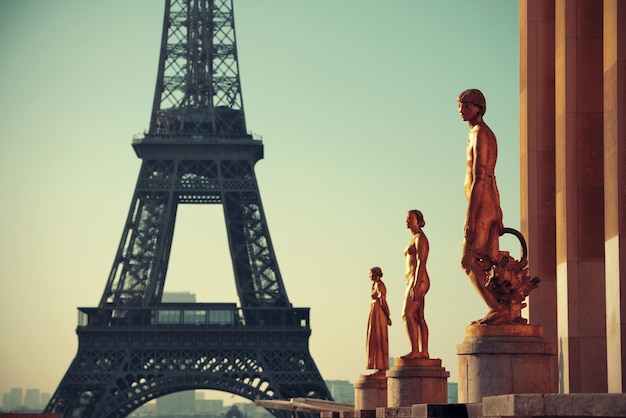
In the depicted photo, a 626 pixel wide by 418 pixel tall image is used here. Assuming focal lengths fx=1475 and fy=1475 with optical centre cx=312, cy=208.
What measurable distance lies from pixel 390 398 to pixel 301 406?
19664 mm

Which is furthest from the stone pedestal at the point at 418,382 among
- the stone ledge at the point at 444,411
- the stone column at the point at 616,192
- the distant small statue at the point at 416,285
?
the stone ledge at the point at 444,411

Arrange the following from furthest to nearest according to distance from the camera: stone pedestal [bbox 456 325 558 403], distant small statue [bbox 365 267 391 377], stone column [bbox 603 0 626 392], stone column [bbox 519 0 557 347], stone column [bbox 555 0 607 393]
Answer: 1. distant small statue [bbox 365 267 391 377]
2. stone column [bbox 519 0 557 347]
3. stone column [bbox 555 0 607 393]
4. stone column [bbox 603 0 626 392]
5. stone pedestal [bbox 456 325 558 403]

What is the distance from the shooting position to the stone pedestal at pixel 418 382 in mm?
23453

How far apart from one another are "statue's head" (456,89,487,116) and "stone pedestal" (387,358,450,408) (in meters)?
6.83

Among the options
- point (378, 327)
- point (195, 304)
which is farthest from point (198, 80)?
point (378, 327)

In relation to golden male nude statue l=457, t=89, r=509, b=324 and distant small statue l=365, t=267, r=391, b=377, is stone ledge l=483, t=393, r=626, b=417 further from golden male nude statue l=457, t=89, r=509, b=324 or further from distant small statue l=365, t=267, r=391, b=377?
distant small statue l=365, t=267, r=391, b=377

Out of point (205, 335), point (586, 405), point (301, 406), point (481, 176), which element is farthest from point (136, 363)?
point (586, 405)

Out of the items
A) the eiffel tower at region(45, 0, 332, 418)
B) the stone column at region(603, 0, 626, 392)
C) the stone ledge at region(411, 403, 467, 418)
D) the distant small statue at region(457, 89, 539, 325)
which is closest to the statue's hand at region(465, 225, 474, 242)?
the distant small statue at region(457, 89, 539, 325)

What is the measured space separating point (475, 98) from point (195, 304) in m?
87.8

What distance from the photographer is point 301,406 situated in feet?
143

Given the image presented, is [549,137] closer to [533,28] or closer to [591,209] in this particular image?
[533,28]

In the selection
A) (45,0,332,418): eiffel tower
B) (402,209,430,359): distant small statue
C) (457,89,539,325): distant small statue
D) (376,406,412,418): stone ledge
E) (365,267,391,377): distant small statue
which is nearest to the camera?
(457,89,539,325): distant small statue

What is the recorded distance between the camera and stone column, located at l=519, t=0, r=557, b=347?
86.4ft

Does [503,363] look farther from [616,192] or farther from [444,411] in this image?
[616,192]
